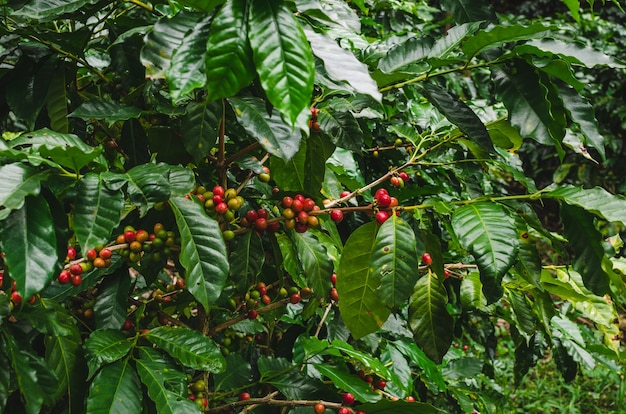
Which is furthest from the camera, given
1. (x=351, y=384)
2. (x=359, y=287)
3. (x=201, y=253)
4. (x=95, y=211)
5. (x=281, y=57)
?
(x=351, y=384)

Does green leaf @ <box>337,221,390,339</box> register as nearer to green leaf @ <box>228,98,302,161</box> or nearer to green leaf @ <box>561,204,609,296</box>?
green leaf @ <box>228,98,302,161</box>

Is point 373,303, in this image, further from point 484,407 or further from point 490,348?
point 490,348

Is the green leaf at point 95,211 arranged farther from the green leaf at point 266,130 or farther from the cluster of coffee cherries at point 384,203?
the cluster of coffee cherries at point 384,203

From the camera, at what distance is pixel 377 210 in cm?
99

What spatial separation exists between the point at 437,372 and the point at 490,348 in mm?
778

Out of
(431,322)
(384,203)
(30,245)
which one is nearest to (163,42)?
(30,245)

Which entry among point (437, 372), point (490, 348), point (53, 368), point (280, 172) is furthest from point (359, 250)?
point (490, 348)

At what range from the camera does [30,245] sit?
700mm

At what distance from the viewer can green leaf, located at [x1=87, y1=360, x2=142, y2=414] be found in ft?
2.76

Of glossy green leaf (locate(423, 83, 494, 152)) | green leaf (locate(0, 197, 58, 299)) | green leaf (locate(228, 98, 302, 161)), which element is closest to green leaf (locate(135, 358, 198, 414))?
green leaf (locate(0, 197, 58, 299))

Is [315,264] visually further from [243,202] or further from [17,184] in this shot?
[17,184]

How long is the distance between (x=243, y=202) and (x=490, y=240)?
1.52ft

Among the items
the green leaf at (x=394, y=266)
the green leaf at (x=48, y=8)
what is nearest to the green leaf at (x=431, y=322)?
the green leaf at (x=394, y=266)

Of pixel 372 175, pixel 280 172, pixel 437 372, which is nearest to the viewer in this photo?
pixel 280 172
